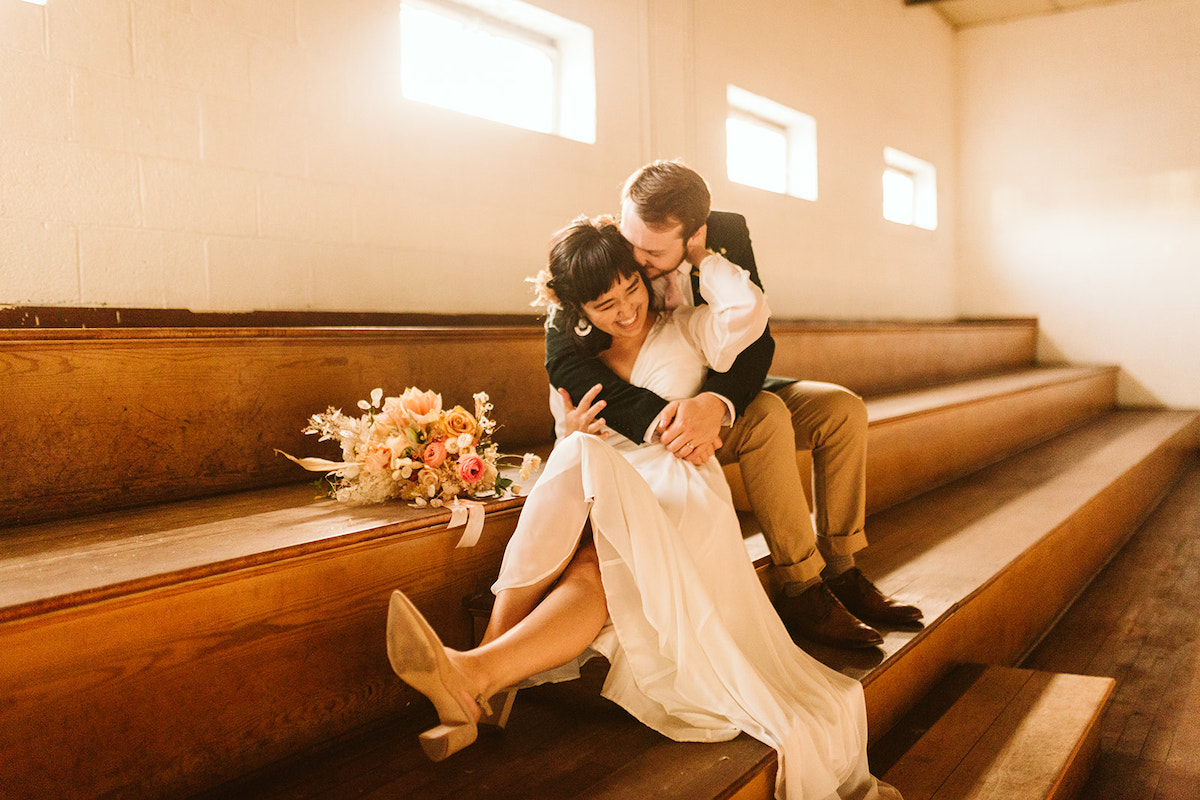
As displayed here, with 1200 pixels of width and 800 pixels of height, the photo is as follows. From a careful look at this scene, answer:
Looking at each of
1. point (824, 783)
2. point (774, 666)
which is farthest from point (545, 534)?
point (824, 783)

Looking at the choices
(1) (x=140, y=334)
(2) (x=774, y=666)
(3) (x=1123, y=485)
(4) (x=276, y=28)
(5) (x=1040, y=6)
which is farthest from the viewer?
(5) (x=1040, y=6)

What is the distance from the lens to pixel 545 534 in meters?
1.46

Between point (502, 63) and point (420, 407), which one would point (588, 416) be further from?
point (502, 63)

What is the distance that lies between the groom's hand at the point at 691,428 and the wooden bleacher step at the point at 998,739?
27.0 inches

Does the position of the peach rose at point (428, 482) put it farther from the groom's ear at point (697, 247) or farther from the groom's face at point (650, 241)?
the groom's ear at point (697, 247)

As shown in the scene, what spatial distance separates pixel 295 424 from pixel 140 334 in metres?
0.39

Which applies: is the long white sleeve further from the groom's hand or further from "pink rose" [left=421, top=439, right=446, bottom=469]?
"pink rose" [left=421, top=439, right=446, bottom=469]

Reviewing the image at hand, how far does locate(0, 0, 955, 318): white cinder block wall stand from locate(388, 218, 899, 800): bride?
1.19 metres

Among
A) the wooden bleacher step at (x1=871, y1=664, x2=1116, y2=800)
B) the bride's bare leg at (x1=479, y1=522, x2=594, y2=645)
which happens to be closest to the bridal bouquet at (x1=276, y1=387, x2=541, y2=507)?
the bride's bare leg at (x1=479, y1=522, x2=594, y2=645)

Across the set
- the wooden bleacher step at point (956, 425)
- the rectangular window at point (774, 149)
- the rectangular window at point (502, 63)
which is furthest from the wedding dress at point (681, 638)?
the rectangular window at point (774, 149)

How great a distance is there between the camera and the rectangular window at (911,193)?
6141 millimetres

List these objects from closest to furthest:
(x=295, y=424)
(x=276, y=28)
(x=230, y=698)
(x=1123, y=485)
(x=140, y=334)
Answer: (x=230, y=698), (x=140, y=334), (x=295, y=424), (x=276, y=28), (x=1123, y=485)

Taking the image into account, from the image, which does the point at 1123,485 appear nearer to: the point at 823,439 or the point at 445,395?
the point at 823,439

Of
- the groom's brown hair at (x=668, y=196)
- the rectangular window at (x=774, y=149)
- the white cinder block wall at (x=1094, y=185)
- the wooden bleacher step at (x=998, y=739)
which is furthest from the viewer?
the white cinder block wall at (x=1094, y=185)
